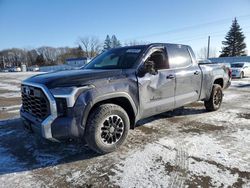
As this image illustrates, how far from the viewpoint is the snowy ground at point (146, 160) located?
277cm

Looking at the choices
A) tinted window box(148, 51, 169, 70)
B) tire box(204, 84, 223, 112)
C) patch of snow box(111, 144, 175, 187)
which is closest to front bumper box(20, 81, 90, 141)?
patch of snow box(111, 144, 175, 187)

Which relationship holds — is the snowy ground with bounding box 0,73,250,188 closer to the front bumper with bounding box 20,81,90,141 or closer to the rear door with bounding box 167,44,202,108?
the front bumper with bounding box 20,81,90,141

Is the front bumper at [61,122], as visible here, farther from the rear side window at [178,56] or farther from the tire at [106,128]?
the rear side window at [178,56]

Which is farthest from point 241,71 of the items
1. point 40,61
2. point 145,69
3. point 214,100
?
point 40,61

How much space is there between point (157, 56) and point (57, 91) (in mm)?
2266

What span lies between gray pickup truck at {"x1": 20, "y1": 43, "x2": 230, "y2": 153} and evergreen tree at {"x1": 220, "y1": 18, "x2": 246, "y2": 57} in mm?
57311

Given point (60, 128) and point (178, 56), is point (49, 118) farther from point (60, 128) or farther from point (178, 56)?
point (178, 56)

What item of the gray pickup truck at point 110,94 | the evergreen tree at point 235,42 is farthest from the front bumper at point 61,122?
the evergreen tree at point 235,42

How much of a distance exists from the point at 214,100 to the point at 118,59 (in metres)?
3.20

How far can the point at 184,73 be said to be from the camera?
4801 mm

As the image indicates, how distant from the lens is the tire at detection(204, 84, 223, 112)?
5.92 metres

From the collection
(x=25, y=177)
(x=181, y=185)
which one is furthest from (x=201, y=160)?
(x=25, y=177)

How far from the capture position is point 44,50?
124m

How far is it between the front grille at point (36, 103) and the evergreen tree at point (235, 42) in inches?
2364
